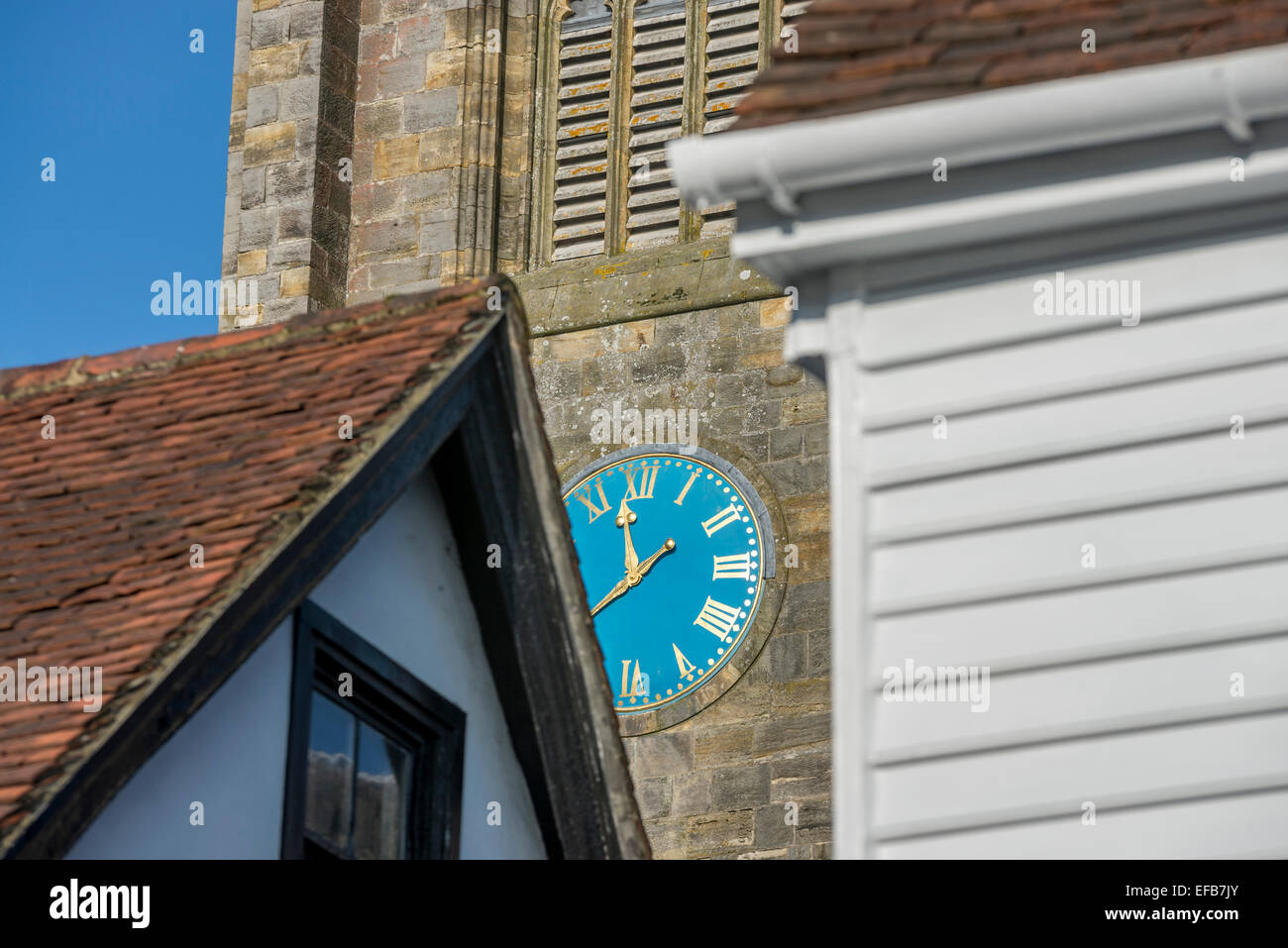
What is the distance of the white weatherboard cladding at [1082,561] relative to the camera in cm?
795

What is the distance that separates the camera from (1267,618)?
7.97 m

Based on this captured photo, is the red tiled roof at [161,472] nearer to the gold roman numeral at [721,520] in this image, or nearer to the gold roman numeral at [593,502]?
the gold roman numeral at [721,520]

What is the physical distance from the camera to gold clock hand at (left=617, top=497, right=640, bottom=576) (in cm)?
2306

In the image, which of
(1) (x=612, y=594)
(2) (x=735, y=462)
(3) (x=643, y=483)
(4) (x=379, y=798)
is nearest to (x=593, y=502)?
(3) (x=643, y=483)

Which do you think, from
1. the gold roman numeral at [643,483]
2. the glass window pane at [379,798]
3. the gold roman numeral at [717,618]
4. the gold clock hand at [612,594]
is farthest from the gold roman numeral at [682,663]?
the glass window pane at [379,798]

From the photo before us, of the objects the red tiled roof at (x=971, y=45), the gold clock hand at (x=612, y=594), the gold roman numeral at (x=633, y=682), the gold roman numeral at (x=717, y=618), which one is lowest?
the red tiled roof at (x=971, y=45)

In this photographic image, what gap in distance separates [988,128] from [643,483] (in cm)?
1511

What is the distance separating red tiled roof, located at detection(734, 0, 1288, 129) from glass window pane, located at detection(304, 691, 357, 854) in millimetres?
2202

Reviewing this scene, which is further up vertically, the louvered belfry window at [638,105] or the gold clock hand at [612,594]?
the louvered belfry window at [638,105]

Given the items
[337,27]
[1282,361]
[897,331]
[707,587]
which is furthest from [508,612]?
[337,27]

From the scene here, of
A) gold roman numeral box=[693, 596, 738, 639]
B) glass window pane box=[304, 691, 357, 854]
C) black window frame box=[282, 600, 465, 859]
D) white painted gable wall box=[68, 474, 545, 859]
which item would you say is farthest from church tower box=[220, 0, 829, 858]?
glass window pane box=[304, 691, 357, 854]

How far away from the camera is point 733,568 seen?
22875mm

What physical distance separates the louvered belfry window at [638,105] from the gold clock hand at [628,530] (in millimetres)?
2465

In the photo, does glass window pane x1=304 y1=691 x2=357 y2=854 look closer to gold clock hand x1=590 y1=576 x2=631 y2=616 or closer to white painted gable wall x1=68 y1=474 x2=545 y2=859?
white painted gable wall x1=68 y1=474 x2=545 y2=859
